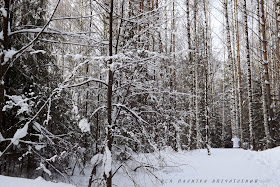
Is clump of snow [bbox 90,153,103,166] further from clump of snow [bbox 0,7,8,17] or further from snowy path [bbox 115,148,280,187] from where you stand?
clump of snow [bbox 0,7,8,17]

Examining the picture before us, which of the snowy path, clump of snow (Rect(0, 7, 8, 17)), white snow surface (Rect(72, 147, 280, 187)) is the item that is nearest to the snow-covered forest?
clump of snow (Rect(0, 7, 8, 17))

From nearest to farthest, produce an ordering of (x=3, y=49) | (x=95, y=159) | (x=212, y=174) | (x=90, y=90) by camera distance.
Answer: (x=95, y=159) → (x=3, y=49) → (x=90, y=90) → (x=212, y=174)

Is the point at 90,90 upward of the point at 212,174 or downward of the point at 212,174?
upward

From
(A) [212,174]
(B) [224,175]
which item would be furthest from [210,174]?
(B) [224,175]

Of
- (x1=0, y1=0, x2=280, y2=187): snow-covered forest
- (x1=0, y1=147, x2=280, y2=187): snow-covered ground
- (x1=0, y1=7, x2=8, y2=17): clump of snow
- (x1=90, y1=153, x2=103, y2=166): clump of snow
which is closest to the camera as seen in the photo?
(x1=90, y1=153, x2=103, y2=166): clump of snow

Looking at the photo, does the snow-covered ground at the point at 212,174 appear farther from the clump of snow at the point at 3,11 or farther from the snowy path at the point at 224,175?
the clump of snow at the point at 3,11

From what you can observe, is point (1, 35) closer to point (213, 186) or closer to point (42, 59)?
point (42, 59)

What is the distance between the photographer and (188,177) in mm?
5738

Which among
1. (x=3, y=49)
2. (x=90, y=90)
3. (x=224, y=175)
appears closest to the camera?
(x=3, y=49)

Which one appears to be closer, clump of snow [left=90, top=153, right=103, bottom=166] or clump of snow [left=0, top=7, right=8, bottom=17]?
clump of snow [left=90, top=153, right=103, bottom=166]

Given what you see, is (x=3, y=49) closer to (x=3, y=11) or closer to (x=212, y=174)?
(x=3, y=11)

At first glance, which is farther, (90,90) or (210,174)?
(210,174)

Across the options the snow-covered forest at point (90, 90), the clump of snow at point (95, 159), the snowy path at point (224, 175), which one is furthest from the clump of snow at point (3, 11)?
the snowy path at point (224, 175)

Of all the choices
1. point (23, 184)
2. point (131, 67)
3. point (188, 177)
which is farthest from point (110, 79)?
point (188, 177)
